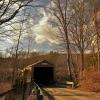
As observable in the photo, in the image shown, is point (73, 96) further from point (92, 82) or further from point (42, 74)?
point (42, 74)

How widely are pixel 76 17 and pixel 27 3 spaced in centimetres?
2967

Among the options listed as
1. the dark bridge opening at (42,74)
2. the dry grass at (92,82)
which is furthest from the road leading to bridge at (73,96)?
the dark bridge opening at (42,74)

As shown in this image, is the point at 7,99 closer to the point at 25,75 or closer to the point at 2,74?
the point at 25,75

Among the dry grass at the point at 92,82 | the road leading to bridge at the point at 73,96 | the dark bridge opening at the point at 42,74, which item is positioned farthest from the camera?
the dark bridge opening at the point at 42,74

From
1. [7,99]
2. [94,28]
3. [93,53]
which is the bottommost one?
[7,99]

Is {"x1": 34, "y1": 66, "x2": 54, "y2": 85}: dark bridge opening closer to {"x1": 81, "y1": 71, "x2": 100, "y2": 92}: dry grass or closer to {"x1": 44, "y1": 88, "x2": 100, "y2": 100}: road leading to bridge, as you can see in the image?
{"x1": 81, "y1": 71, "x2": 100, "y2": 92}: dry grass

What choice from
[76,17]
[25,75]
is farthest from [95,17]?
[25,75]

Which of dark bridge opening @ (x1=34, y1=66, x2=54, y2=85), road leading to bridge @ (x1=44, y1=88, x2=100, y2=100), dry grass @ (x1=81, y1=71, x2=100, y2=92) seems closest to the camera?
road leading to bridge @ (x1=44, y1=88, x2=100, y2=100)

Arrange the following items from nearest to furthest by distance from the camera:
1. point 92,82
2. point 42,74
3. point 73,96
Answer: point 73,96 → point 92,82 → point 42,74

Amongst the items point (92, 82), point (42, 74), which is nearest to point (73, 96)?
point (92, 82)

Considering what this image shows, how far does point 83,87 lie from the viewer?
91.1 feet

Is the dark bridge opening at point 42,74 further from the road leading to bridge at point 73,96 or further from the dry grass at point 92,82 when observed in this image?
the road leading to bridge at point 73,96

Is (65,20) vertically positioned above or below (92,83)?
above

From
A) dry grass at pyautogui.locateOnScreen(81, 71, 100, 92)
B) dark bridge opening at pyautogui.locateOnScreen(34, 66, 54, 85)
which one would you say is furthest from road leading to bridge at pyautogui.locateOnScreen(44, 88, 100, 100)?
dark bridge opening at pyautogui.locateOnScreen(34, 66, 54, 85)
